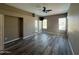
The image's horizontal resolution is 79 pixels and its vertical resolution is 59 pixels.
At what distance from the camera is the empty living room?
359 cm

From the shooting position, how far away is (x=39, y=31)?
5168mm

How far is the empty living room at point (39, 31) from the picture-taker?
3.59 m

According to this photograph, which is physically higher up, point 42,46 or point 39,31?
point 39,31

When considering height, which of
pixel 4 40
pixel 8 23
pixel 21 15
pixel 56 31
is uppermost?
pixel 21 15

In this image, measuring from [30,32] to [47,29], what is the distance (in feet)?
4.53

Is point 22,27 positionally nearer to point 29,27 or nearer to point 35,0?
point 29,27

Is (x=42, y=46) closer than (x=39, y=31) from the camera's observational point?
Yes
